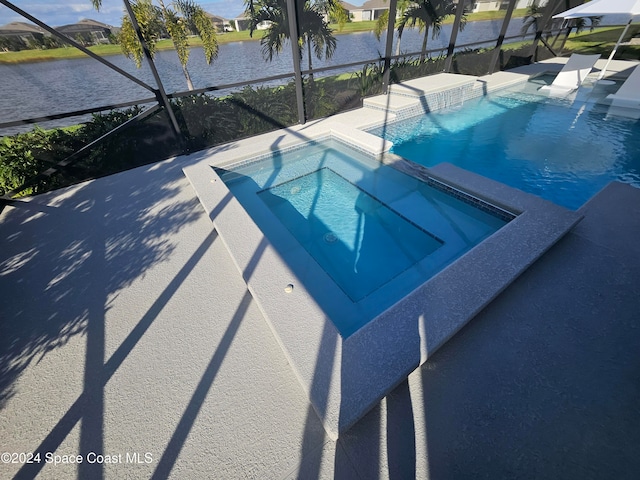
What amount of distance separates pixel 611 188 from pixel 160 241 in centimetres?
630

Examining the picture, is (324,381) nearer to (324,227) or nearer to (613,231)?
(324,227)

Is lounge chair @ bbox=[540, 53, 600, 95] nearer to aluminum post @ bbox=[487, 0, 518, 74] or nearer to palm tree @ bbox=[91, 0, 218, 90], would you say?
aluminum post @ bbox=[487, 0, 518, 74]

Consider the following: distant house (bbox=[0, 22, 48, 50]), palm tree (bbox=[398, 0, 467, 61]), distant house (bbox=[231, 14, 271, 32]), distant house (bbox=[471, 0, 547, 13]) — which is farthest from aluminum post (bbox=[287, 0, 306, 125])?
distant house (bbox=[471, 0, 547, 13])

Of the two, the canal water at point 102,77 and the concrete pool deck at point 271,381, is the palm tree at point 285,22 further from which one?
the concrete pool deck at point 271,381

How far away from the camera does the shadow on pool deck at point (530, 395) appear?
166 centimetres

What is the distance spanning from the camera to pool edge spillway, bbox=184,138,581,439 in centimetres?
186

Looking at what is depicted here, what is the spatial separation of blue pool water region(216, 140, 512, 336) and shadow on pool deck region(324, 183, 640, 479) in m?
0.91

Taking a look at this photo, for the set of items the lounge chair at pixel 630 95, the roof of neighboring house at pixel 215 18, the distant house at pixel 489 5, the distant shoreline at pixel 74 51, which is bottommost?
the lounge chair at pixel 630 95

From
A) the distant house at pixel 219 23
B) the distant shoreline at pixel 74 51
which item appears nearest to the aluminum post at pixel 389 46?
the distant shoreline at pixel 74 51

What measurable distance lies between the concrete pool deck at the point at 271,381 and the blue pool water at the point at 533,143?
5.51 feet

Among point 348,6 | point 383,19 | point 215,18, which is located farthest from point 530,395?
point 383,19

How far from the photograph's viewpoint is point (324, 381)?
1.88 m

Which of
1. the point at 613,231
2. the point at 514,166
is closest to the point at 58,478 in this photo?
the point at 613,231

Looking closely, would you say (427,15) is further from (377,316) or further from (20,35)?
(377,316)
